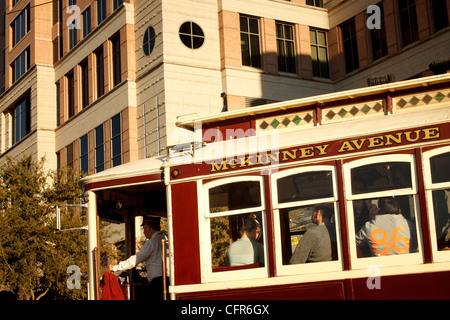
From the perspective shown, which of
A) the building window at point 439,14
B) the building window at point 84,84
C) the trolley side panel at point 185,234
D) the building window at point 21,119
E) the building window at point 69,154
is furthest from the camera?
the building window at point 21,119

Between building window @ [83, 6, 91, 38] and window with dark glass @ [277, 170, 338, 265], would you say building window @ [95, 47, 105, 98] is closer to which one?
building window @ [83, 6, 91, 38]

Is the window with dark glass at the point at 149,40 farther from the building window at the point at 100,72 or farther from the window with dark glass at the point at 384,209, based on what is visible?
the window with dark glass at the point at 384,209

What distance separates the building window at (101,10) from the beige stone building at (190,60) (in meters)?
0.05

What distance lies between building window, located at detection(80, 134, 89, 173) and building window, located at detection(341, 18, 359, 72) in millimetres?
13933

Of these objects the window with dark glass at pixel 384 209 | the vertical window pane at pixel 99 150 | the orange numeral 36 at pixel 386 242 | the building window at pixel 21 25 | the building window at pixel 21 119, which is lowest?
the orange numeral 36 at pixel 386 242

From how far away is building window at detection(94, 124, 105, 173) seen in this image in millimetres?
34562

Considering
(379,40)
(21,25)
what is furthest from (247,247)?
(21,25)

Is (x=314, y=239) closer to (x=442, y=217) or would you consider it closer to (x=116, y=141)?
(x=442, y=217)

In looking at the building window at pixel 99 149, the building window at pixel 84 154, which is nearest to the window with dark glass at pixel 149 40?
the building window at pixel 99 149

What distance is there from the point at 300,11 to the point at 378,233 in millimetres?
29336

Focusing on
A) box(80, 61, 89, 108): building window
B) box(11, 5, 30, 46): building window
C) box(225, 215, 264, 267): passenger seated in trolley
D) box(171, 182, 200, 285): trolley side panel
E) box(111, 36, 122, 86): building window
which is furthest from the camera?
box(11, 5, 30, 46): building window

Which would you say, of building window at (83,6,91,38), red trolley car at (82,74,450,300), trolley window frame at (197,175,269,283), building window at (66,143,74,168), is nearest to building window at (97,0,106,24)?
building window at (83,6,91,38)

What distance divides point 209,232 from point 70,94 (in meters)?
32.3

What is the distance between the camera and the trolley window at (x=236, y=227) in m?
8.35
